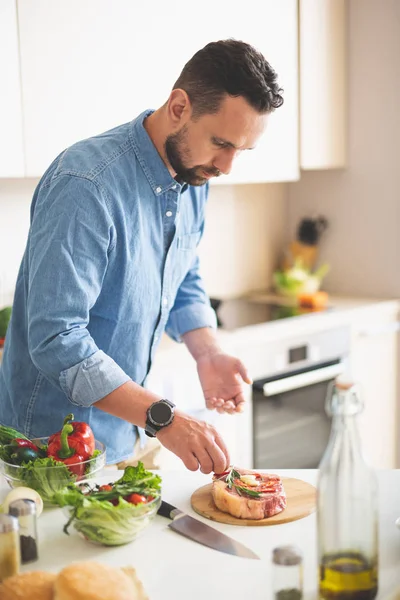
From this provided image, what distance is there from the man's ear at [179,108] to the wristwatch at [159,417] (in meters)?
0.59

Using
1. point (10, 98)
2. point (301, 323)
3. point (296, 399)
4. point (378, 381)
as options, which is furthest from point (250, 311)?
point (10, 98)

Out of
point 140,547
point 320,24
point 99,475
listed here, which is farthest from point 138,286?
point 320,24

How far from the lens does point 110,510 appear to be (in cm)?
110

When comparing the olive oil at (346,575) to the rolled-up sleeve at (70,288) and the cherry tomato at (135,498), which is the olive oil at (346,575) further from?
the rolled-up sleeve at (70,288)

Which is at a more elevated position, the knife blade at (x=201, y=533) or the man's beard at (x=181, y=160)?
the man's beard at (x=181, y=160)

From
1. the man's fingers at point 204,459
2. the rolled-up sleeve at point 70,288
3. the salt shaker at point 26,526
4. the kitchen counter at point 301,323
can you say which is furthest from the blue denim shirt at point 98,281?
the kitchen counter at point 301,323

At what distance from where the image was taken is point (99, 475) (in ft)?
4.34

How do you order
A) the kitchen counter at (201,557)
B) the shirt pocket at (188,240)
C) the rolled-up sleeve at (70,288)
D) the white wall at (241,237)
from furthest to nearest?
1. the white wall at (241,237)
2. the shirt pocket at (188,240)
3. the rolled-up sleeve at (70,288)
4. the kitchen counter at (201,557)

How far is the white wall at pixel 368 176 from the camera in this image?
308cm

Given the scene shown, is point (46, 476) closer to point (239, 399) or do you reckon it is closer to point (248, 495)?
point (248, 495)

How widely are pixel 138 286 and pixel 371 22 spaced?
196 centimetres

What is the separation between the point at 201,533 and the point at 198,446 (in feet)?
0.50

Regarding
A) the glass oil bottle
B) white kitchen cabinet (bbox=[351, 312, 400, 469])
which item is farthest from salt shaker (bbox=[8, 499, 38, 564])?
white kitchen cabinet (bbox=[351, 312, 400, 469])

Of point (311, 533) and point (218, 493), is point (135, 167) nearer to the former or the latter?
point (218, 493)
